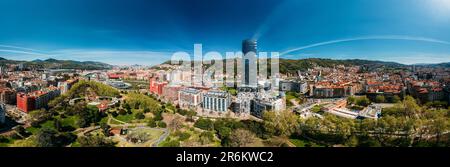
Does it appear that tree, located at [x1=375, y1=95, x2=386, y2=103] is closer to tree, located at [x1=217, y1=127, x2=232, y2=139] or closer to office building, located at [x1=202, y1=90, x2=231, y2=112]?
office building, located at [x1=202, y1=90, x2=231, y2=112]

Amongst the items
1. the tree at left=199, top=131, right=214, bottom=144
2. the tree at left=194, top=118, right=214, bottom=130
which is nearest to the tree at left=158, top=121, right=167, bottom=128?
the tree at left=194, top=118, right=214, bottom=130

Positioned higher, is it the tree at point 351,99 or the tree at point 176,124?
the tree at point 351,99

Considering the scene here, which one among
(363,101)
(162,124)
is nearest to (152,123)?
(162,124)

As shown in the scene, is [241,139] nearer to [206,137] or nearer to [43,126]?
[206,137]

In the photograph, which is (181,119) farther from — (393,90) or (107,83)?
(393,90)

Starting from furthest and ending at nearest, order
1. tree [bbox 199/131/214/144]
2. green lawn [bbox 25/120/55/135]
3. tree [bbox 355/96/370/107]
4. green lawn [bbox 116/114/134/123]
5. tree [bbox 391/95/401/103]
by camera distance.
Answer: tree [bbox 355/96/370/107]
tree [bbox 391/95/401/103]
green lawn [bbox 116/114/134/123]
green lawn [bbox 25/120/55/135]
tree [bbox 199/131/214/144]

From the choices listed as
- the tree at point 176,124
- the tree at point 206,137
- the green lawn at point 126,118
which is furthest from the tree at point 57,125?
the tree at point 206,137

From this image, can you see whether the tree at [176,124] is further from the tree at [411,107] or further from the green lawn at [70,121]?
the tree at [411,107]

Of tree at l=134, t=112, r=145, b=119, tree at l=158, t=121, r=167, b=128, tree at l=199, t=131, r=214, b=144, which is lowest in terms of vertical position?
tree at l=199, t=131, r=214, b=144

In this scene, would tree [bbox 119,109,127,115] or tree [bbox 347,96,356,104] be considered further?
tree [bbox 347,96,356,104]

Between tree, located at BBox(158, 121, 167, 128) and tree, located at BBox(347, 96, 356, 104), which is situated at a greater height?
tree, located at BBox(347, 96, 356, 104)

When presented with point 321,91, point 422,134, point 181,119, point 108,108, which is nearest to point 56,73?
point 108,108
